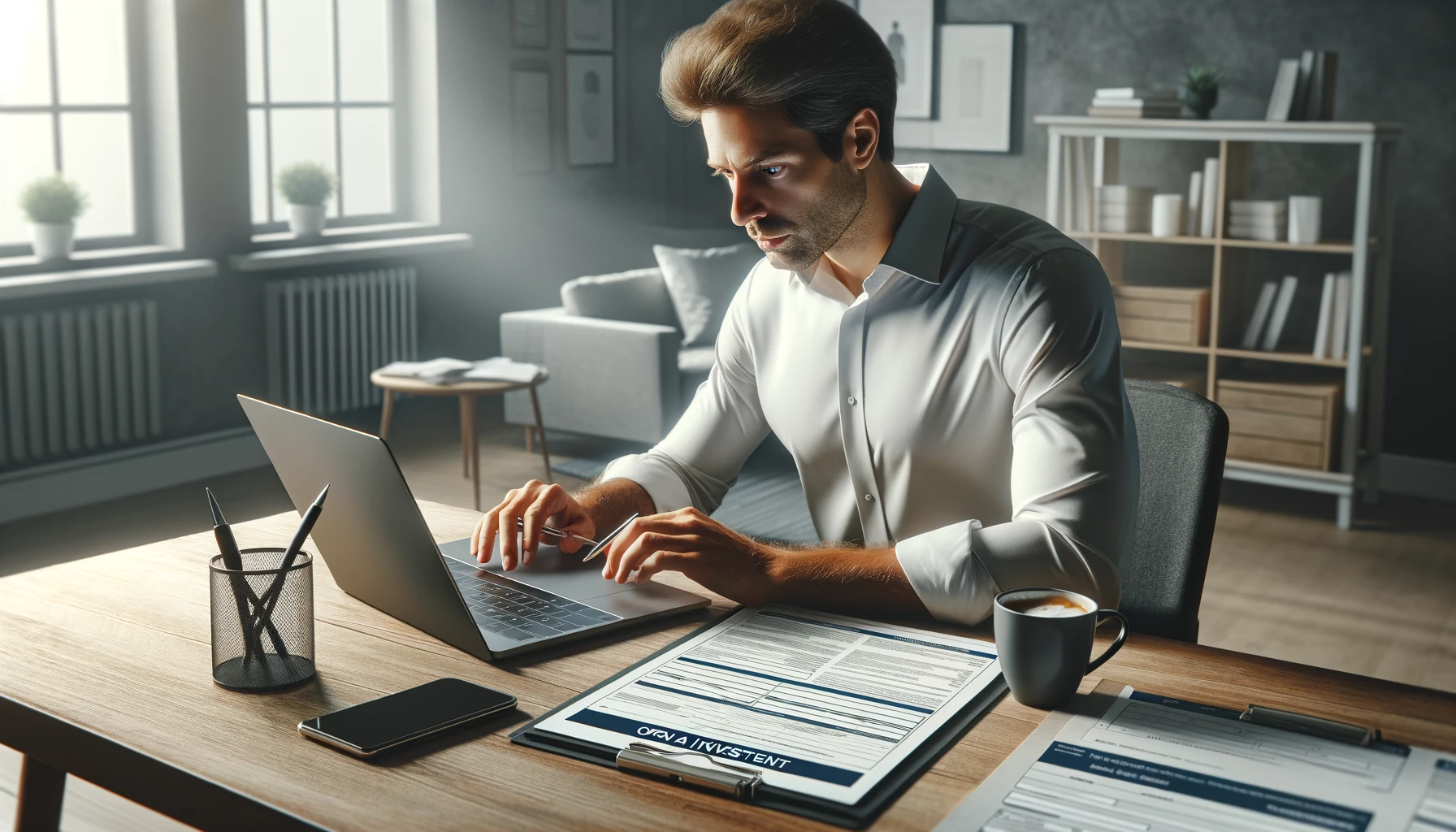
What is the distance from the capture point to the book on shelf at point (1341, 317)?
472cm

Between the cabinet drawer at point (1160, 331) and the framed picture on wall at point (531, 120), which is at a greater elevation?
the framed picture on wall at point (531, 120)

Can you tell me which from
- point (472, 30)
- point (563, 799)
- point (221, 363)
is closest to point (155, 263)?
point (221, 363)

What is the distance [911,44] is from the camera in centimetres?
612

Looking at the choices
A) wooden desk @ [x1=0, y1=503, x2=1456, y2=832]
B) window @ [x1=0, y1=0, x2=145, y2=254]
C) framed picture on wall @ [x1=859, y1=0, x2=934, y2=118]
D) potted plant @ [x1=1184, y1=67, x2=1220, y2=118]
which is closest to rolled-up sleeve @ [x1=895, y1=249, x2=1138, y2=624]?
wooden desk @ [x1=0, y1=503, x2=1456, y2=832]

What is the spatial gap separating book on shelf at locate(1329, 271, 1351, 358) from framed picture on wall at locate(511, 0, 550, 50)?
12.0ft

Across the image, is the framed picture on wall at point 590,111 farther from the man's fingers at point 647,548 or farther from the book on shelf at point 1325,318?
the man's fingers at point 647,548

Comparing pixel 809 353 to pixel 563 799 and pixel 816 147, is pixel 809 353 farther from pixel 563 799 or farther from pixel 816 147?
pixel 563 799

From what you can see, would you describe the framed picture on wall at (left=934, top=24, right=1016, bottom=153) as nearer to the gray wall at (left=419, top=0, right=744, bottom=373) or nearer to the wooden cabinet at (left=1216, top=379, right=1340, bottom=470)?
the gray wall at (left=419, top=0, right=744, bottom=373)

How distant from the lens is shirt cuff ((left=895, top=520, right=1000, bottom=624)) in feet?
4.12

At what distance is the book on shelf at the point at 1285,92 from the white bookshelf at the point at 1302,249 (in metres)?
0.11

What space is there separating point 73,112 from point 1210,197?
4.11 metres

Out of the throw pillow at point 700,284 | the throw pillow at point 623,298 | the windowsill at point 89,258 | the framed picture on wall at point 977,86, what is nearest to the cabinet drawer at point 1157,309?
the framed picture on wall at point 977,86

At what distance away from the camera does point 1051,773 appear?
94cm

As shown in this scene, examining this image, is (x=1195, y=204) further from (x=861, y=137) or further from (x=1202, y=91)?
(x=861, y=137)
